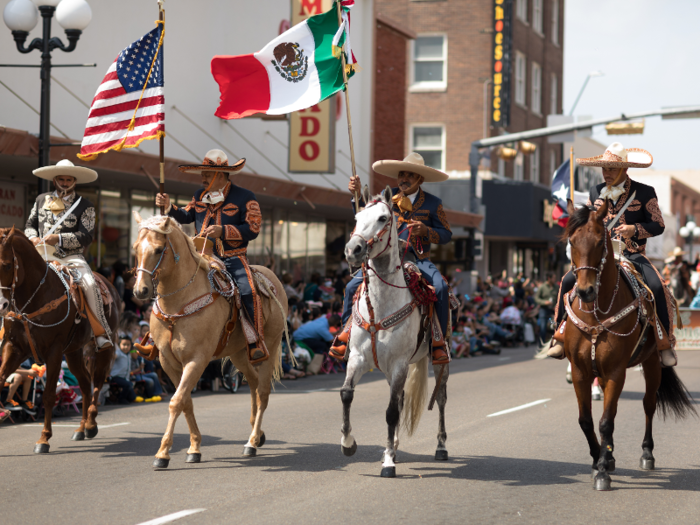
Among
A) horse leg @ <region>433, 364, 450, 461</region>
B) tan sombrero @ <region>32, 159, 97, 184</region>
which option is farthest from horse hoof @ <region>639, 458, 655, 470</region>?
tan sombrero @ <region>32, 159, 97, 184</region>

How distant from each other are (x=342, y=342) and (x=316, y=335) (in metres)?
9.33

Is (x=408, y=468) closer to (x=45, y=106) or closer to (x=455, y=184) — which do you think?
(x=45, y=106)

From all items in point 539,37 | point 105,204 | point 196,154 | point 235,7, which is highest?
point 539,37

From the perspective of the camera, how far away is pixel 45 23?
1293 cm

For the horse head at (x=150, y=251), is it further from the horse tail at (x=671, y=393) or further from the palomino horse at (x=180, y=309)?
the horse tail at (x=671, y=393)

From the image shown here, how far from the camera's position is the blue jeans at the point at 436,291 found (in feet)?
27.5

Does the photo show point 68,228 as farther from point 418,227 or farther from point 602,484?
point 602,484

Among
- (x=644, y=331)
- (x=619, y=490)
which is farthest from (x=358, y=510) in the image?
(x=644, y=331)

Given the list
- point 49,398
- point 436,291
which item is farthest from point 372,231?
point 49,398

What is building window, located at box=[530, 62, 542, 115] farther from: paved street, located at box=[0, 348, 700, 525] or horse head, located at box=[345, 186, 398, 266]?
horse head, located at box=[345, 186, 398, 266]

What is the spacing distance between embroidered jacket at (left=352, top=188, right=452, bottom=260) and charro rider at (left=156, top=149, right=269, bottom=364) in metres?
1.51

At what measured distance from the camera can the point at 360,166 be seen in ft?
94.3

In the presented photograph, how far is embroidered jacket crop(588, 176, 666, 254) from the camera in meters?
8.47

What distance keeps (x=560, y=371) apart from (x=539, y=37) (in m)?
26.9
